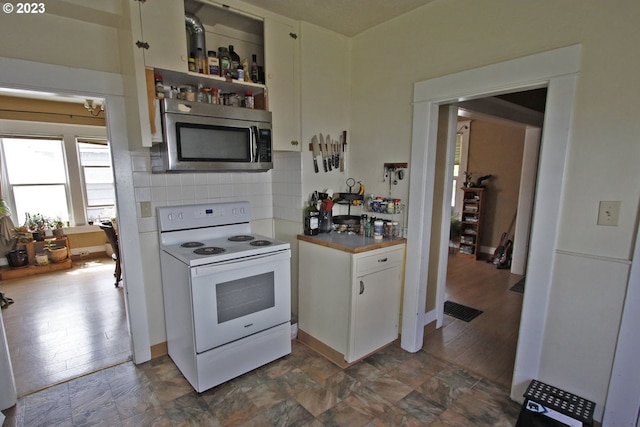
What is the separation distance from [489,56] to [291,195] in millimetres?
1633

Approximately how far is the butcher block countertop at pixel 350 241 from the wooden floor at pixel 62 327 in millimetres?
1720

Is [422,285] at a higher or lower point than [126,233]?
lower

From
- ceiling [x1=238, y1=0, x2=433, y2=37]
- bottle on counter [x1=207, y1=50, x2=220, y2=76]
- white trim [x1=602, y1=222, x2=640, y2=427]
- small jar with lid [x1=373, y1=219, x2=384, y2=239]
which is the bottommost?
white trim [x1=602, y1=222, x2=640, y2=427]

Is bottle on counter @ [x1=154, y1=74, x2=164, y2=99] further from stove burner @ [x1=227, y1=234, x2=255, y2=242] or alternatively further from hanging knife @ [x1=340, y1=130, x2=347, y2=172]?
hanging knife @ [x1=340, y1=130, x2=347, y2=172]

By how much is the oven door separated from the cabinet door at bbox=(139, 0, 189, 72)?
122 centimetres

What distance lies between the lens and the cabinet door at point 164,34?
1.71 meters

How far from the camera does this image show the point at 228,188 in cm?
256

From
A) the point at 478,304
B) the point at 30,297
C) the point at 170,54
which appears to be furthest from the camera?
the point at 30,297

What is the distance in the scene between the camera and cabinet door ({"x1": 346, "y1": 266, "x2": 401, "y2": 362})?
2.16 m

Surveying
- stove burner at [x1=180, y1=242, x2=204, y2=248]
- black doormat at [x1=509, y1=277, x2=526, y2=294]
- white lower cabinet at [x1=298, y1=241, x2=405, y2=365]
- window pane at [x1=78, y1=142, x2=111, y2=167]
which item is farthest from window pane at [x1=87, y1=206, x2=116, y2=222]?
black doormat at [x1=509, y1=277, x2=526, y2=294]

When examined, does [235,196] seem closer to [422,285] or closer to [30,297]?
[422,285]

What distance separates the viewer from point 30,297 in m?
3.64

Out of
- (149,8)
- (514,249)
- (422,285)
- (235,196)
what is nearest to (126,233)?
(235,196)

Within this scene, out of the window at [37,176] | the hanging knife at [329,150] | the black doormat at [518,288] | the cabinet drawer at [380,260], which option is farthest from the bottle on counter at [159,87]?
the window at [37,176]
